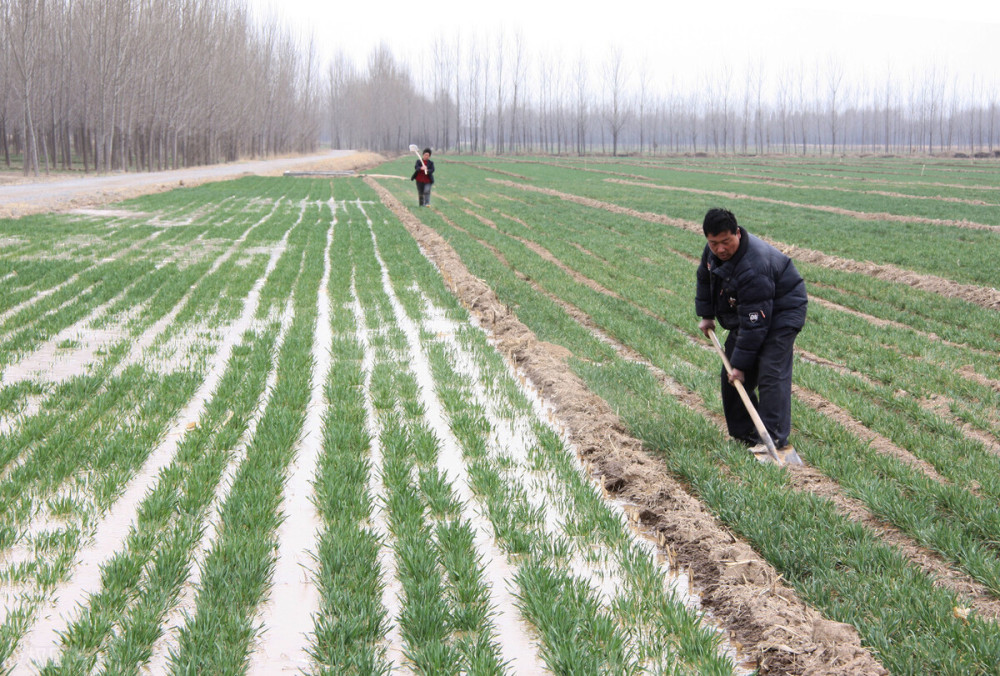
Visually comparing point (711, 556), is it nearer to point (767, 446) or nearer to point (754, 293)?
point (767, 446)

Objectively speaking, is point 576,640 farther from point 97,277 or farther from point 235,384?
point 97,277

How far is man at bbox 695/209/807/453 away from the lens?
546 cm

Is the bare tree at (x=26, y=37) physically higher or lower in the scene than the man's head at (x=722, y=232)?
higher

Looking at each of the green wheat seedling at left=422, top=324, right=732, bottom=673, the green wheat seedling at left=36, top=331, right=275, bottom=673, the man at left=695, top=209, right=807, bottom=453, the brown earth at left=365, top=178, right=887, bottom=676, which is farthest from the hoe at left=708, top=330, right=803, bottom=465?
the green wheat seedling at left=36, top=331, right=275, bottom=673

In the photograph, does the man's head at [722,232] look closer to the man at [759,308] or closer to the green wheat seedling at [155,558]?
the man at [759,308]

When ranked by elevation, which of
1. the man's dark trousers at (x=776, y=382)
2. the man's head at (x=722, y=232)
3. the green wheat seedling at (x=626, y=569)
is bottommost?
the green wheat seedling at (x=626, y=569)

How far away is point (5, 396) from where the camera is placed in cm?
648

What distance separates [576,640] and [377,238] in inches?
637

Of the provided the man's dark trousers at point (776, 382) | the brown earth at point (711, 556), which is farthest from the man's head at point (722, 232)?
the brown earth at point (711, 556)

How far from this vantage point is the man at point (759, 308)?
546 centimetres

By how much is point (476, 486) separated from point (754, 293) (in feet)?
7.57

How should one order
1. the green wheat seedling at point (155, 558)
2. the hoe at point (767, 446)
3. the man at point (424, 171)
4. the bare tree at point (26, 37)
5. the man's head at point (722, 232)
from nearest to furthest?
1. the green wheat seedling at point (155, 558)
2. the man's head at point (722, 232)
3. the hoe at point (767, 446)
4. the man at point (424, 171)
5. the bare tree at point (26, 37)

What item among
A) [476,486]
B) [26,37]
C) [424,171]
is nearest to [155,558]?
[476,486]

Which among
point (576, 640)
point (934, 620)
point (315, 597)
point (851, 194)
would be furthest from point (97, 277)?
point (851, 194)
